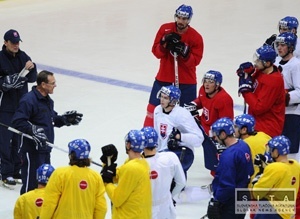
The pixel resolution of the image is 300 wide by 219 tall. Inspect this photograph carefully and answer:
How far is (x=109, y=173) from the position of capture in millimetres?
7285

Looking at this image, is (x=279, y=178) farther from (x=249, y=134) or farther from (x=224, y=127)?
(x=249, y=134)

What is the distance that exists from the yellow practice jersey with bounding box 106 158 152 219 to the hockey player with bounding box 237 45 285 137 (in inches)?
85.7

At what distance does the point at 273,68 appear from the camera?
916cm

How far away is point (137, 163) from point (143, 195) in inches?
9.6

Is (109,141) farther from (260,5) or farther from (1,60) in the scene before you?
(260,5)

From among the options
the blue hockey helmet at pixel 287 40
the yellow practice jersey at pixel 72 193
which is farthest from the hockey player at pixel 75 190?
the blue hockey helmet at pixel 287 40

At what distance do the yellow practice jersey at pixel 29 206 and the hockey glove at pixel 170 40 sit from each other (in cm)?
293

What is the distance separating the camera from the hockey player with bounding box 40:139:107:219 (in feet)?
23.3

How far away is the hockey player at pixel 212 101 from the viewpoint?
9.32 metres

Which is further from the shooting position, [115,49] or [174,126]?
[115,49]

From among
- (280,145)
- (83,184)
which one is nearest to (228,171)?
(280,145)

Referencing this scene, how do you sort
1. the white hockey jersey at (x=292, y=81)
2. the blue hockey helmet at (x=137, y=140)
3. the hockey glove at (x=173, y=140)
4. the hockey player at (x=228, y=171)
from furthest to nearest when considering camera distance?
1. the white hockey jersey at (x=292, y=81)
2. the hockey glove at (x=173, y=140)
3. the hockey player at (x=228, y=171)
4. the blue hockey helmet at (x=137, y=140)

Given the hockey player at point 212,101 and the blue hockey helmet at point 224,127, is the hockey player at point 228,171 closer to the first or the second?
the blue hockey helmet at point 224,127

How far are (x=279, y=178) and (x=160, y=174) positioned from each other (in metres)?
0.91
